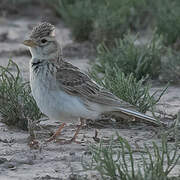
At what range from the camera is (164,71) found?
7.95 meters

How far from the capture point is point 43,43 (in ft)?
18.5

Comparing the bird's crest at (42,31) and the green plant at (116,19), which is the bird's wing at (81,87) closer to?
the bird's crest at (42,31)

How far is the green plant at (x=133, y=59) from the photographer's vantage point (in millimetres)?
7758

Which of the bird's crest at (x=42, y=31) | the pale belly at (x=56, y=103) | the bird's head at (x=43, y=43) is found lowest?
the pale belly at (x=56, y=103)

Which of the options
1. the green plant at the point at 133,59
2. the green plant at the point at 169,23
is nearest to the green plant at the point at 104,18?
the green plant at the point at 169,23

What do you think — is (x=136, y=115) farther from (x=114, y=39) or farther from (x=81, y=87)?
(x=114, y=39)

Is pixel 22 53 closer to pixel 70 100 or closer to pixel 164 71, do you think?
pixel 164 71

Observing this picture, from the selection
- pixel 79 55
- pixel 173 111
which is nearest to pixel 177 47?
pixel 79 55

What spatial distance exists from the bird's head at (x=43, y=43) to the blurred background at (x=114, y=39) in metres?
0.80

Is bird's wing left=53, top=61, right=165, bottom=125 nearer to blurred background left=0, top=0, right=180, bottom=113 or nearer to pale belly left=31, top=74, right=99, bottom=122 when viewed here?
pale belly left=31, top=74, right=99, bottom=122

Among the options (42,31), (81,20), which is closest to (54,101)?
(42,31)

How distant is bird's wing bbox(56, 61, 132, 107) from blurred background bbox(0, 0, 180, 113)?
1.54 feet

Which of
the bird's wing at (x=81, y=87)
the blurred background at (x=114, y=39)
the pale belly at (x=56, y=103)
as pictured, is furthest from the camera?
the blurred background at (x=114, y=39)

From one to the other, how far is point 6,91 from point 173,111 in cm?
187
